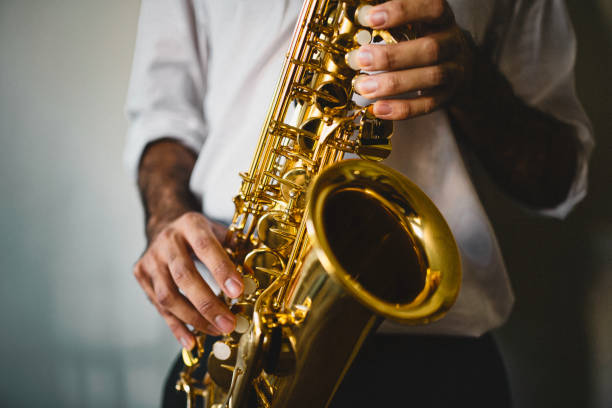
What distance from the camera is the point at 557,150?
90 cm

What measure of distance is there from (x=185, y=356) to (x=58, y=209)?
99cm

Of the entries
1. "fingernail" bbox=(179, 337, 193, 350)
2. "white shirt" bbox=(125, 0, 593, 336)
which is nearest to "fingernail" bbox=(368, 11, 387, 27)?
"white shirt" bbox=(125, 0, 593, 336)

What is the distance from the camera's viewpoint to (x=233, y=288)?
652mm

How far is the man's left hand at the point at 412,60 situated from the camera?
562mm

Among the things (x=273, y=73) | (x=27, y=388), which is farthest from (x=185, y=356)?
(x=27, y=388)

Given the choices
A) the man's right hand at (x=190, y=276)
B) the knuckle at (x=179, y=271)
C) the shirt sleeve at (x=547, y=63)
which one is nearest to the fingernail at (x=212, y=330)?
the man's right hand at (x=190, y=276)

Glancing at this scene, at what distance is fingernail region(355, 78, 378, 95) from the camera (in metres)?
0.58

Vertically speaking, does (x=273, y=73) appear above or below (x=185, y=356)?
above

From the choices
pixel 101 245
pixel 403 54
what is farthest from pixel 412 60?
pixel 101 245

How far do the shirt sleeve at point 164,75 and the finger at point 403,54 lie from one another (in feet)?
2.06

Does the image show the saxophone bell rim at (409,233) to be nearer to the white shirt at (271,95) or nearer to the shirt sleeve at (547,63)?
the white shirt at (271,95)

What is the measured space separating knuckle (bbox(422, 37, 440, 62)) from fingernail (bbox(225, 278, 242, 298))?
0.48 meters

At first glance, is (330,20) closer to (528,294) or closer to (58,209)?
(528,294)

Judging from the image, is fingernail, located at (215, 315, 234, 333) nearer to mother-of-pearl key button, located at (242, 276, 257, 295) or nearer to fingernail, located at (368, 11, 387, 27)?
mother-of-pearl key button, located at (242, 276, 257, 295)
